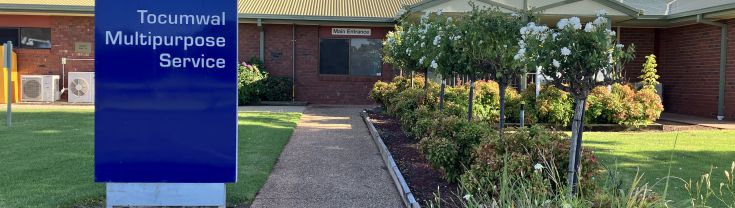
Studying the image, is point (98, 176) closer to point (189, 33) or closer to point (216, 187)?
point (216, 187)

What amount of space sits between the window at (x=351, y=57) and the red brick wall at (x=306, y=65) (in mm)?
211

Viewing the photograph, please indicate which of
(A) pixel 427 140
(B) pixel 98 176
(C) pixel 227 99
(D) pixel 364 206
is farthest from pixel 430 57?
(B) pixel 98 176

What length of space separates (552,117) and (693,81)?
7293 millimetres

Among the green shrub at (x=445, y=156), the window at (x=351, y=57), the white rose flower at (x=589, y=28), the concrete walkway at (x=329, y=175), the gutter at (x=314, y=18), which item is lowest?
the concrete walkway at (x=329, y=175)

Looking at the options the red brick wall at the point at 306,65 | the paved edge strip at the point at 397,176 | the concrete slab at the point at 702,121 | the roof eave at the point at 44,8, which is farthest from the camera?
the red brick wall at the point at 306,65

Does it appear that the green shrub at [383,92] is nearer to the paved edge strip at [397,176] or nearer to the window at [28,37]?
the paved edge strip at [397,176]

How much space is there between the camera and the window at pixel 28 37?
19.9 metres

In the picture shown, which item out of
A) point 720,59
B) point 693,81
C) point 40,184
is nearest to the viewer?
point 40,184

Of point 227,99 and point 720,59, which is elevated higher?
point 720,59

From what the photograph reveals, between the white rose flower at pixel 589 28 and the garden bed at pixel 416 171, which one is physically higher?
the white rose flower at pixel 589 28

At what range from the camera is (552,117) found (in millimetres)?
13320

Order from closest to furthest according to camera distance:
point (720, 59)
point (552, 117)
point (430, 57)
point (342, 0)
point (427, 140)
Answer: point (427, 140), point (430, 57), point (552, 117), point (720, 59), point (342, 0)

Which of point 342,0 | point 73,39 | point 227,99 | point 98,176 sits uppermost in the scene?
point 342,0

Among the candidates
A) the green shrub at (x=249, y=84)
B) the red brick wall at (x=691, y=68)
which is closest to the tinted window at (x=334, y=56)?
the green shrub at (x=249, y=84)
